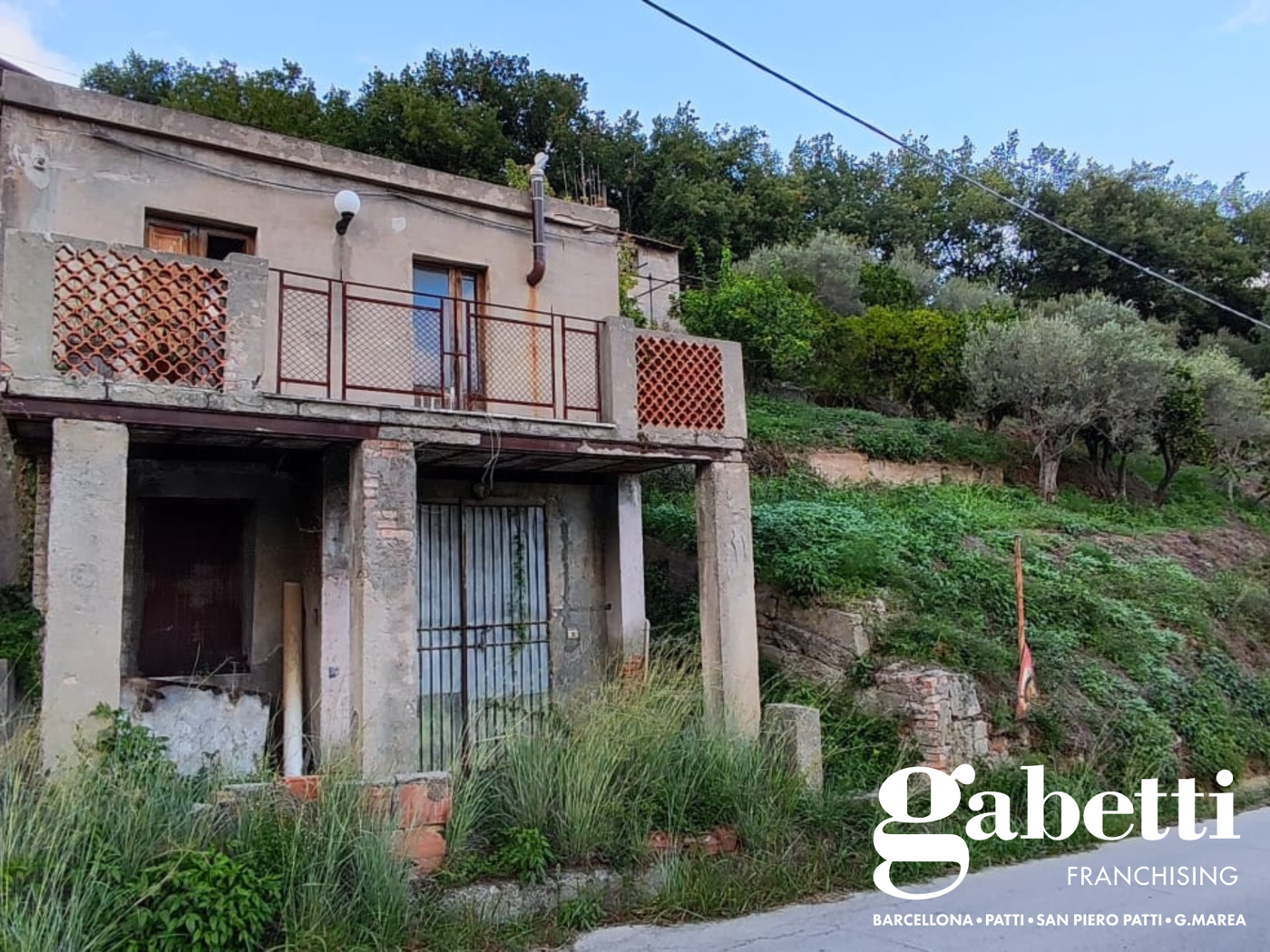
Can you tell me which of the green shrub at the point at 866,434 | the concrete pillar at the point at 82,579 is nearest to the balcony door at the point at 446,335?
the concrete pillar at the point at 82,579

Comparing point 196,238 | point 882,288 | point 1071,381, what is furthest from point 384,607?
point 882,288

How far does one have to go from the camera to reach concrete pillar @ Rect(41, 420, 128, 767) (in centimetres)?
652

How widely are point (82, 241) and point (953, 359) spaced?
17519mm

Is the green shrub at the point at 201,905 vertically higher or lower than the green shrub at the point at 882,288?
lower

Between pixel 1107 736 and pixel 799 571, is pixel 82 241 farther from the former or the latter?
pixel 1107 736

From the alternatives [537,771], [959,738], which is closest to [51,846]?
[537,771]

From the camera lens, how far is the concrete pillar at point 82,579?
6.52 metres

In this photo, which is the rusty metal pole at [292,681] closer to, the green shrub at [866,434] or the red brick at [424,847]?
the red brick at [424,847]

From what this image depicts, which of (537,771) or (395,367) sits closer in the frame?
(537,771)

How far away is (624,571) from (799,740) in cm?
299

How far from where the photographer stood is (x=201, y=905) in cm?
521

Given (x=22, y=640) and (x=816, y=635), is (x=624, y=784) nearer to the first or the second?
(x=816, y=635)

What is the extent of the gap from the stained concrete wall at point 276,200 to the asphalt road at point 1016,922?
21.2 feet

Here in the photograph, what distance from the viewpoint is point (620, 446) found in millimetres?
9281
